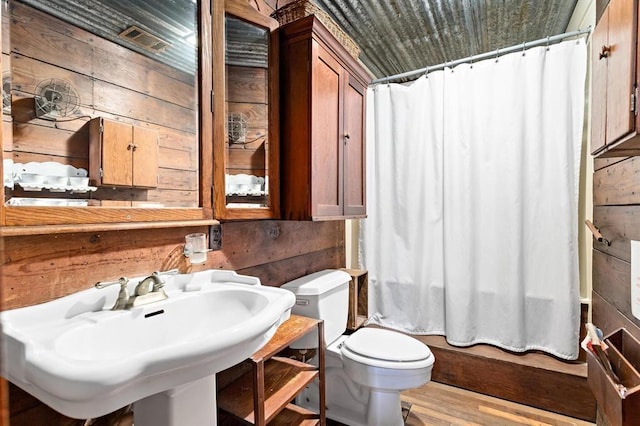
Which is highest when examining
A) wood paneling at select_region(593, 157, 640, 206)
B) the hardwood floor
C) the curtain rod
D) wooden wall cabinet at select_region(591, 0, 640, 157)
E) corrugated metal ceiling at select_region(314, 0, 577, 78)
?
corrugated metal ceiling at select_region(314, 0, 577, 78)

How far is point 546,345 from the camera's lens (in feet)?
6.39

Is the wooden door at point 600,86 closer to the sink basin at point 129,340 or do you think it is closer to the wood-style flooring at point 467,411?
the sink basin at point 129,340

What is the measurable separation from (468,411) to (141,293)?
6.08 feet

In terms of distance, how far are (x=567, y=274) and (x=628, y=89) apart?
1.37 metres

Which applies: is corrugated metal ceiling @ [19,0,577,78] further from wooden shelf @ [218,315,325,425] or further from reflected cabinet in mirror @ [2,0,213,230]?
wooden shelf @ [218,315,325,425]

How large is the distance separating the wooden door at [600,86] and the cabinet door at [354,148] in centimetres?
107

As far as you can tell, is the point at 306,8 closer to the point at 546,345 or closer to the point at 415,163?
the point at 415,163

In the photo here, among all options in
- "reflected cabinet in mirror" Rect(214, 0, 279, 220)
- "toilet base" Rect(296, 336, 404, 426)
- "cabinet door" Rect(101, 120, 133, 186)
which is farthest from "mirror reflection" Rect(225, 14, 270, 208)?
"toilet base" Rect(296, 336, 404, 426)

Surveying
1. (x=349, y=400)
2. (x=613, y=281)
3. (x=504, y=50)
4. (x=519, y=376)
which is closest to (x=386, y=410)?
(x=349, y=400)

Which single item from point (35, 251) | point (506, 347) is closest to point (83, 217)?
point (35, 251)

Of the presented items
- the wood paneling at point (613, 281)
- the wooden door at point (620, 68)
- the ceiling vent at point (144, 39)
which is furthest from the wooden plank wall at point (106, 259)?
the wood paneling at point (613, 281)

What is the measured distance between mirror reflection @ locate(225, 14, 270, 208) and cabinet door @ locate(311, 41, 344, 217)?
0.23m

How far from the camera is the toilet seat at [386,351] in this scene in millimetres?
1489

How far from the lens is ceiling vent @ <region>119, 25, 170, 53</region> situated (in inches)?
42.1
